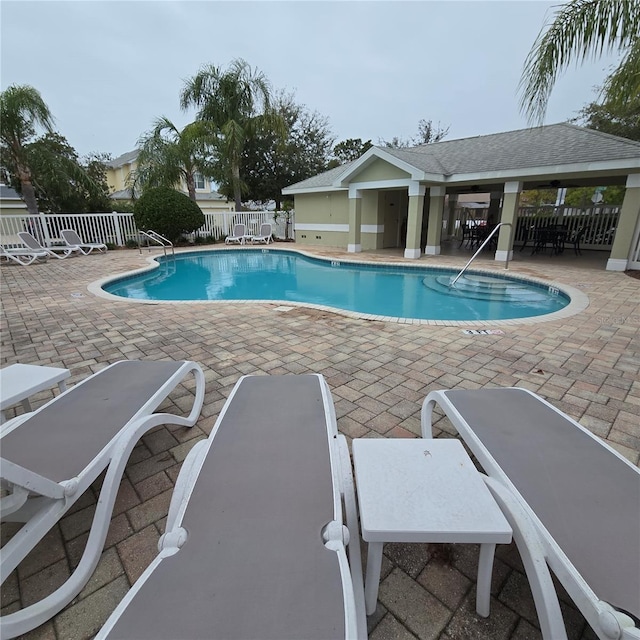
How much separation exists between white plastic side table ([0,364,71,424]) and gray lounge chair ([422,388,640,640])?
2.48 m

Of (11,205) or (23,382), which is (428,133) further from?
(23,382)

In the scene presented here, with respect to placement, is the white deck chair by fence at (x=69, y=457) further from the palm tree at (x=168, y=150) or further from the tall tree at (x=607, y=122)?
the tall tree at (x=607, y=122)

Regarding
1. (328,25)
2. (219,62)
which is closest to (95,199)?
(219,62)

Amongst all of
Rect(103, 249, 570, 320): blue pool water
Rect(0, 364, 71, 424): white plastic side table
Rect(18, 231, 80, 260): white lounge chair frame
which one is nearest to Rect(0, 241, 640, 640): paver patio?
Rect(0, 364, 71, 424): white plastic side table

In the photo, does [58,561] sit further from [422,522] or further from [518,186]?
[518,186]

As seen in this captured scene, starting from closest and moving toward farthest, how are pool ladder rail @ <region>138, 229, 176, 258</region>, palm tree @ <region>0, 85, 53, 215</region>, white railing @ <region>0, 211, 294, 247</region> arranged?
palm tree @ <region>0, 85, 53, 215</region> → white railing @ <region>0, 211, 294, 247</region> → pool ladder rail @ <region>138, 229, 176, 258</region>

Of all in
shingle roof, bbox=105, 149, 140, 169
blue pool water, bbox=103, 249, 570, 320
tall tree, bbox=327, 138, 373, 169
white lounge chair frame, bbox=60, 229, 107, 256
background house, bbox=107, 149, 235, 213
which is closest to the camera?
blue pool water, bbox=103, 249, 570, 320

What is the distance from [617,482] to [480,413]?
68 cm

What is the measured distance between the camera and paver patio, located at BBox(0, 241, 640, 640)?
1.41 meters

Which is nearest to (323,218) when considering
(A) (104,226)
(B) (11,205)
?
(A) (104,226)

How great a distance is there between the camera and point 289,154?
78.4 feet

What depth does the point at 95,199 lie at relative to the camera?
698 inches

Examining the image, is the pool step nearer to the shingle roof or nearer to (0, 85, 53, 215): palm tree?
(0, 85, 53, 215): palm tree

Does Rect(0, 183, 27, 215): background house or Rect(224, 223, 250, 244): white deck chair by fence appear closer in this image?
Rect(224, 223, 250, 244): white deck chair by fence
